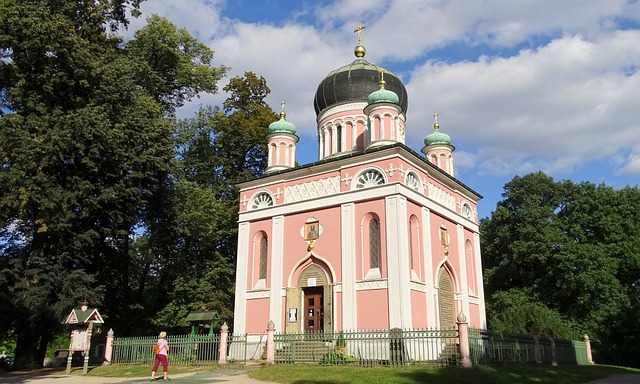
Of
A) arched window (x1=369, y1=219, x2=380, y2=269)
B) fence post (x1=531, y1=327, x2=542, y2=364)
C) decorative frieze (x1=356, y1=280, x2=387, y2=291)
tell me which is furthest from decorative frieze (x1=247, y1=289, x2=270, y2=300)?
fence post (x1=531, y1=327, x2=542, y2=364)

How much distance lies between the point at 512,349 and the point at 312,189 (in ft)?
29.9

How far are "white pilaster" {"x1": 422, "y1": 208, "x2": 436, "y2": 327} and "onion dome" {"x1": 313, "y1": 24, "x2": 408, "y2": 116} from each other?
23.5 ft

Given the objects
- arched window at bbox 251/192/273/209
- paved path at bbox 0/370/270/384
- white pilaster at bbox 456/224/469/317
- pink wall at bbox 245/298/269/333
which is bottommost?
paved path at bbox 0/370/270/384

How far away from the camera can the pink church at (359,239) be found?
61.4 feet

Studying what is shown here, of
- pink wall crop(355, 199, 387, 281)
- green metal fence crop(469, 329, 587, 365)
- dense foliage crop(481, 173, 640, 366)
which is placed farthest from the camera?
dense foliage crop(481, 173, 640, 366)

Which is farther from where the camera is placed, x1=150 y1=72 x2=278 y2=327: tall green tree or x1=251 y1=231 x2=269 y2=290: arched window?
x1=150 y1=72 x2=278 y2=327: tall green tree

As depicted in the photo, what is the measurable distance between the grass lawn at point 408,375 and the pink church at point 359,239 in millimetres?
3837

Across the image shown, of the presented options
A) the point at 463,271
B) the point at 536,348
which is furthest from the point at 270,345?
the point at 463,271

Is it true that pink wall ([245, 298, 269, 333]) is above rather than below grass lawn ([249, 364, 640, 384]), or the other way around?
above

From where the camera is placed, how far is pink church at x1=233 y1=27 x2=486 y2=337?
18719 mm

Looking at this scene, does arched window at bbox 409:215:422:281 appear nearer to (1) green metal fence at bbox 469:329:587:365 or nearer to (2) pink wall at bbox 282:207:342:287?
(2) pink wall at bbox 282:207:342:287

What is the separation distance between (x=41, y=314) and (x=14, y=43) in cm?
989

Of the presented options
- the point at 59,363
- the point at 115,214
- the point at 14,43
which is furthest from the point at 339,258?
the point at 14,43

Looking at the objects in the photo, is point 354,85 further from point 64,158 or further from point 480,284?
point 64,158
